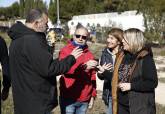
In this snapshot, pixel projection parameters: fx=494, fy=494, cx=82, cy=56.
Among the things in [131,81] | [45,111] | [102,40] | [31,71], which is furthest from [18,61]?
[102,40]

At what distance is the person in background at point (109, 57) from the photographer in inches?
256

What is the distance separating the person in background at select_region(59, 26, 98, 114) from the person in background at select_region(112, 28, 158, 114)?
2.12 feet

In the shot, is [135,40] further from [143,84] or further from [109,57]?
[109,57]

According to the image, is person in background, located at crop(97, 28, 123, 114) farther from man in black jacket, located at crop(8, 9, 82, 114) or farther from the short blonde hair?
man in black jacket, located at crop(8, 9, 82, 114)

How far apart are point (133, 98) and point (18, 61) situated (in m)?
1.43

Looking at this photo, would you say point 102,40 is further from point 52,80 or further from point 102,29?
point 52,80

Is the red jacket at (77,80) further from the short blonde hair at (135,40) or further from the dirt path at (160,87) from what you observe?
the dirt path at (160,87)

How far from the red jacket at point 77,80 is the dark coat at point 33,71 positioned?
977mm

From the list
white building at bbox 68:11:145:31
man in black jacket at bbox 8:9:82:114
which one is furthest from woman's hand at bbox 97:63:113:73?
white building at bbox 68:11:145:31

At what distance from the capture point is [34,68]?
5312 millimetres

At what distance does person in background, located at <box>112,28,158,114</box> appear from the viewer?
18.7ft

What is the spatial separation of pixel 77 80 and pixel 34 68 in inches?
51.8

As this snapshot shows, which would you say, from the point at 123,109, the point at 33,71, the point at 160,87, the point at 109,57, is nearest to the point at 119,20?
the point at 160,87

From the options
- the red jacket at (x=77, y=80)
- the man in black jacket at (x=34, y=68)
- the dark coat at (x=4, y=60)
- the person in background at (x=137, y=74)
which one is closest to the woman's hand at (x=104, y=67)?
the red jacket at (x=77, y=80)
